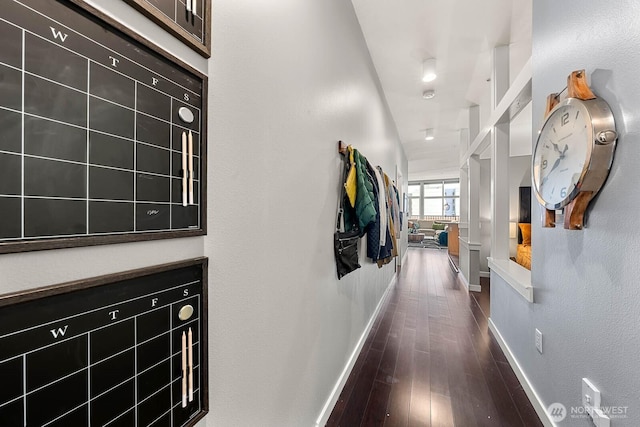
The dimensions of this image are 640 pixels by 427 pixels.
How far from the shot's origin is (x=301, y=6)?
120 centimetres

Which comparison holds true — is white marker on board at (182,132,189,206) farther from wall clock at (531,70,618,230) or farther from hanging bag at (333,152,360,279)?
wall clock at (531,70,618,230)

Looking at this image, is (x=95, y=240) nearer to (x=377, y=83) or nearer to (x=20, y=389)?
(x=20, y=389)

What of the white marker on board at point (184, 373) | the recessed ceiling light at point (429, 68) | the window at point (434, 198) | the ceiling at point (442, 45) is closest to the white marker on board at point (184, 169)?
the white marker on board at point (184, 373)

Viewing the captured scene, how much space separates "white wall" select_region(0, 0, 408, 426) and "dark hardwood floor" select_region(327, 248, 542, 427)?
14.0 inches

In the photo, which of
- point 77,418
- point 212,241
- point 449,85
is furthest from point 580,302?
point 449,85

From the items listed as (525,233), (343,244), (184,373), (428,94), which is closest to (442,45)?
(428,94)

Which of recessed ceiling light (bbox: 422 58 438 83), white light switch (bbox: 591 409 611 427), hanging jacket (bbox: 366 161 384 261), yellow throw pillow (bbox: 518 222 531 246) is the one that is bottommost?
white light switch (bbox: 591 409 611 427)

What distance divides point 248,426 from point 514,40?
3.36 m

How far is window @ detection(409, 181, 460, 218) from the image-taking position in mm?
11445

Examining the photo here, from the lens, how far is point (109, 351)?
48 centimetres

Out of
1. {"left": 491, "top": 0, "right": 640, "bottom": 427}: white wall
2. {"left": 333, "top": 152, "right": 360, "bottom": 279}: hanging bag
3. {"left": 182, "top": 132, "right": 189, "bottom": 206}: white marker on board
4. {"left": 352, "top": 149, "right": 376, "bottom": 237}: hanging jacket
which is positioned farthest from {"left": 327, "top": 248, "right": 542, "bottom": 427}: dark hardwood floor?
{"left": 182, "top": 132, "right": 189, "bottom": 206}: white marker on board

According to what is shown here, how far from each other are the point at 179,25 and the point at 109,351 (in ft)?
2.23

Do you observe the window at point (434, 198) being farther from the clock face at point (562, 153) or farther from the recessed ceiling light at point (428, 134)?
the clock face at point (562, 153)

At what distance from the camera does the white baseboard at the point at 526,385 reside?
5.02 feet
